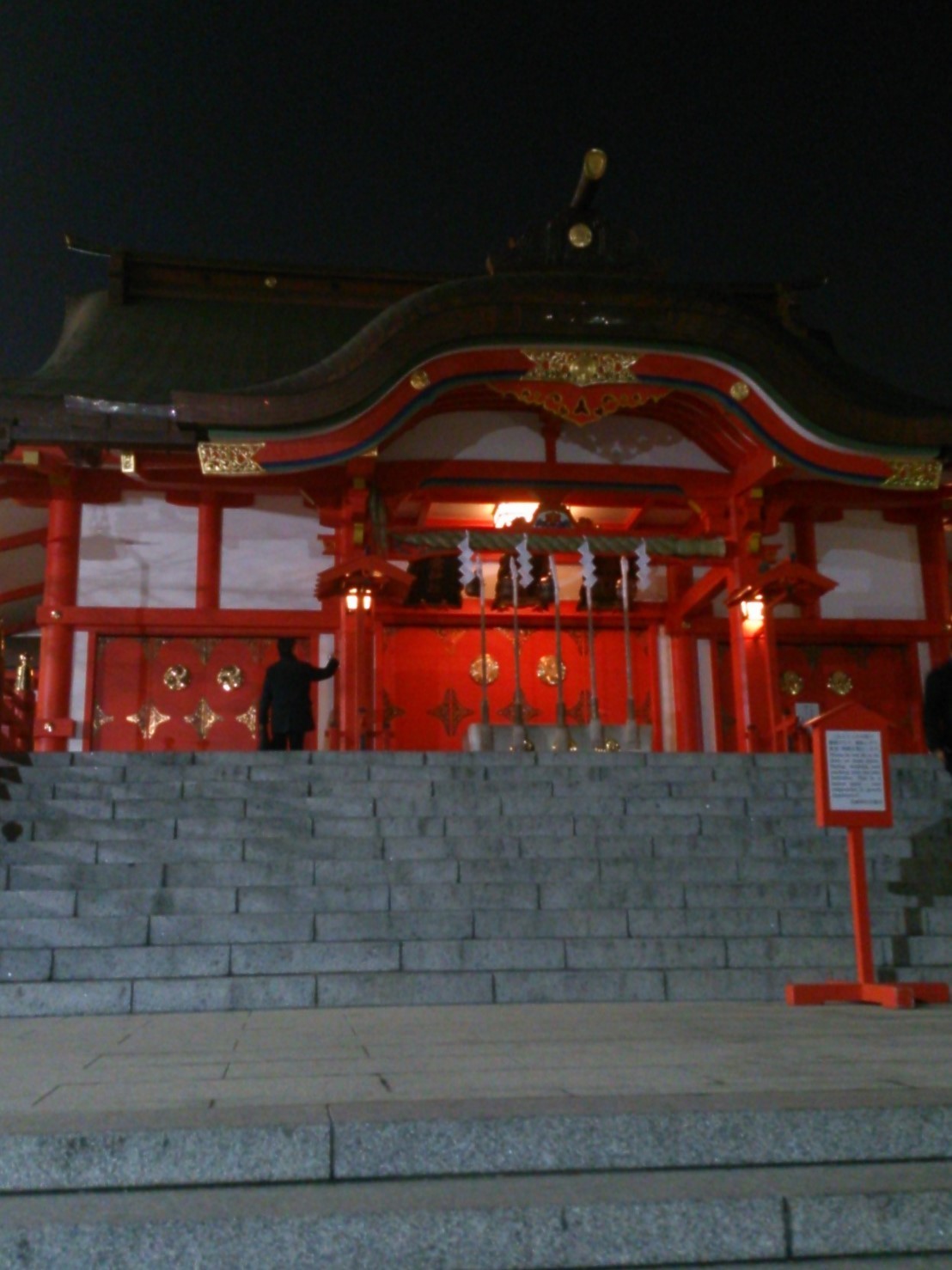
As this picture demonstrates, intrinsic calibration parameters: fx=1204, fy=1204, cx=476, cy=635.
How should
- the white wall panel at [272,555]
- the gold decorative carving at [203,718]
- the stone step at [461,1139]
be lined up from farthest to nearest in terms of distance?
the white wall panel at [272,555]
the gold decorative carving at [203,718]
the stone step at [461,1139]

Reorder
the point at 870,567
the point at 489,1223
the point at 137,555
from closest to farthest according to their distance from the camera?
the point at 489,1223
the point at 137,555
the point at 870,567

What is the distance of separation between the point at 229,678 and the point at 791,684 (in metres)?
6.84

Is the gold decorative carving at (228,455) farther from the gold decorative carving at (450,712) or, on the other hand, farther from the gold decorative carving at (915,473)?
the gold decorative carving at (915,473)

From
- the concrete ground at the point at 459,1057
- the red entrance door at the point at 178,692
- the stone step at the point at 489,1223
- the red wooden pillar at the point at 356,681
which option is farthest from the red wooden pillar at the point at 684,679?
the stone step at the point at 489,1223

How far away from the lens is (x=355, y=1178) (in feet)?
10.6

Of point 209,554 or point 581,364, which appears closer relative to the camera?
point 581,364

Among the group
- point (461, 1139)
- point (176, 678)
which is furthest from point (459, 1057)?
point (176, 678)

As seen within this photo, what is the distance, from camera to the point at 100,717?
13688 mm

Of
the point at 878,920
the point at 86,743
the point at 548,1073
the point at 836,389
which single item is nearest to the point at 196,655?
the point at 86,743

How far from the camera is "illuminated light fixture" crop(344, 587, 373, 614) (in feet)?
42.1

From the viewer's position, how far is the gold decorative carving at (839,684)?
1499 cm

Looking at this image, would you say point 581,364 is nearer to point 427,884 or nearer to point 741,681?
point 741,681

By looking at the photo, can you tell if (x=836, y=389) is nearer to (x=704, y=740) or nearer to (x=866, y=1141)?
(x=704, y=740)

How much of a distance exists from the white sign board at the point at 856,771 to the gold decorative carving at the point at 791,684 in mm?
8319
